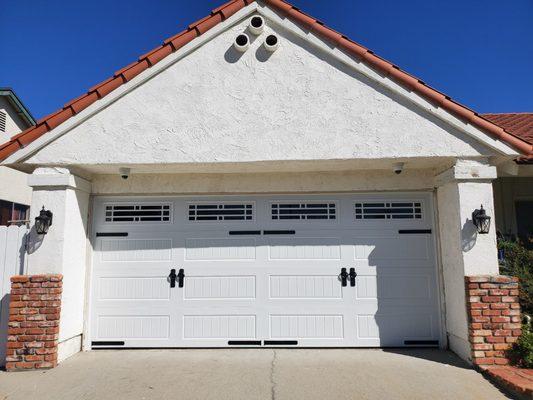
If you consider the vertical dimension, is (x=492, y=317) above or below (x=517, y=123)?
below

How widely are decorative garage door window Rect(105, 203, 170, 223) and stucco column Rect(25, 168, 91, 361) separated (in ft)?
2.04

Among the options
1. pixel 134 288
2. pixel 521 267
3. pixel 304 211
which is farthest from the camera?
pixel 304 211

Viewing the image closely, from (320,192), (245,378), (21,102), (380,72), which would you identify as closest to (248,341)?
(245,378)

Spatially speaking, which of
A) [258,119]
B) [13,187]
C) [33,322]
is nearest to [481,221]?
[258,119]

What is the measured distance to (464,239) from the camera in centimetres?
527

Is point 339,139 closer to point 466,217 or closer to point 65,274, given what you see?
point 466,217

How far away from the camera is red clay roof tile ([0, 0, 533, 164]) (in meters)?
5.23

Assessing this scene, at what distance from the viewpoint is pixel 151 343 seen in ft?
20.0

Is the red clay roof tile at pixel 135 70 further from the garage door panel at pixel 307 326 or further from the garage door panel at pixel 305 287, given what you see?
the garage door panel at pixel 307 326

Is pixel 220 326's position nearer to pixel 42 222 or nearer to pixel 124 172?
pixel 124 172

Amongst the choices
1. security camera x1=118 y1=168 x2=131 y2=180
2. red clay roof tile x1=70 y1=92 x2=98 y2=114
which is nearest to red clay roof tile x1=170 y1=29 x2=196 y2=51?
red clay roof tile x1=70 y1=92 x2=98 y2=114

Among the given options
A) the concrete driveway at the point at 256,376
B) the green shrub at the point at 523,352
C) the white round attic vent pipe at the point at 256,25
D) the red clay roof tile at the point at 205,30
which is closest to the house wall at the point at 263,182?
the red clay roof tile at the point at 205,30

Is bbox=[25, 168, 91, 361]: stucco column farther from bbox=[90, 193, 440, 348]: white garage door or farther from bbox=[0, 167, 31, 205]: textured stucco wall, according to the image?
bbox=[0, 167, 31, 205]: textured stucco wall

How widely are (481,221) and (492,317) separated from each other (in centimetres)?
127
